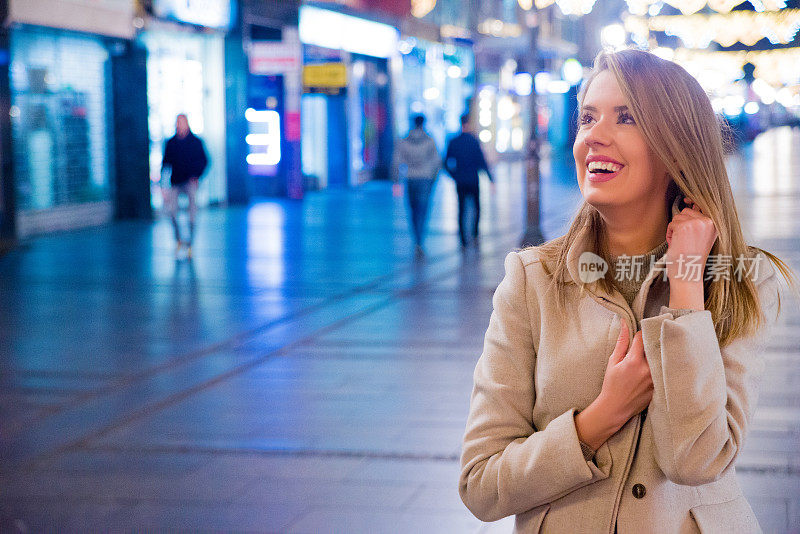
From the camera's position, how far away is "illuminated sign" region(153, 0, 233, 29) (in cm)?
2075

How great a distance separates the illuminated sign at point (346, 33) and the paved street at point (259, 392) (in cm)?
1261

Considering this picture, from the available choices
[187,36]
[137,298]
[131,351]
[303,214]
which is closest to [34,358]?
[131,351]

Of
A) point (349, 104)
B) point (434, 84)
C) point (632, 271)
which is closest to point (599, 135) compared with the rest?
point (632, 271)

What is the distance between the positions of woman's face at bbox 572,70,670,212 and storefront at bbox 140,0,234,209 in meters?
18.9

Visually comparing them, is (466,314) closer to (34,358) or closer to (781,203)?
(34,358)

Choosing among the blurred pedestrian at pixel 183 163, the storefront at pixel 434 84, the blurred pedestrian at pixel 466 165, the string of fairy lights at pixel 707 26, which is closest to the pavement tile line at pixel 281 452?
the string of fairy lights at pixel 707 26

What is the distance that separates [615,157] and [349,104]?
28535mm

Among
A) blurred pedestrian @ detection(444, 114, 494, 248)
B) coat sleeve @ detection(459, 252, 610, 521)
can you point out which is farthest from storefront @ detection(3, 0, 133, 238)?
coat sleeve @ detection(459, 252, 610, 521)

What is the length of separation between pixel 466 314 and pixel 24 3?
9987 mm

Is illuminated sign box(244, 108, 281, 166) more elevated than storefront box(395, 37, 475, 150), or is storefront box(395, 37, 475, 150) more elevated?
storefront box(395, 37, 475, 150)

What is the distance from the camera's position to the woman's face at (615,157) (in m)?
1.91

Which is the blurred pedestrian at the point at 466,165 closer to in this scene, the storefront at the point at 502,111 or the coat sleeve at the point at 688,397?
the coat sleeve at the point at 688,397

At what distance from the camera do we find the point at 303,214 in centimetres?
2108

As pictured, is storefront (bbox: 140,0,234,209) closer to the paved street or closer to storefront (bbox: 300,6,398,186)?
storefront (bbox: 300,6,398,186)
